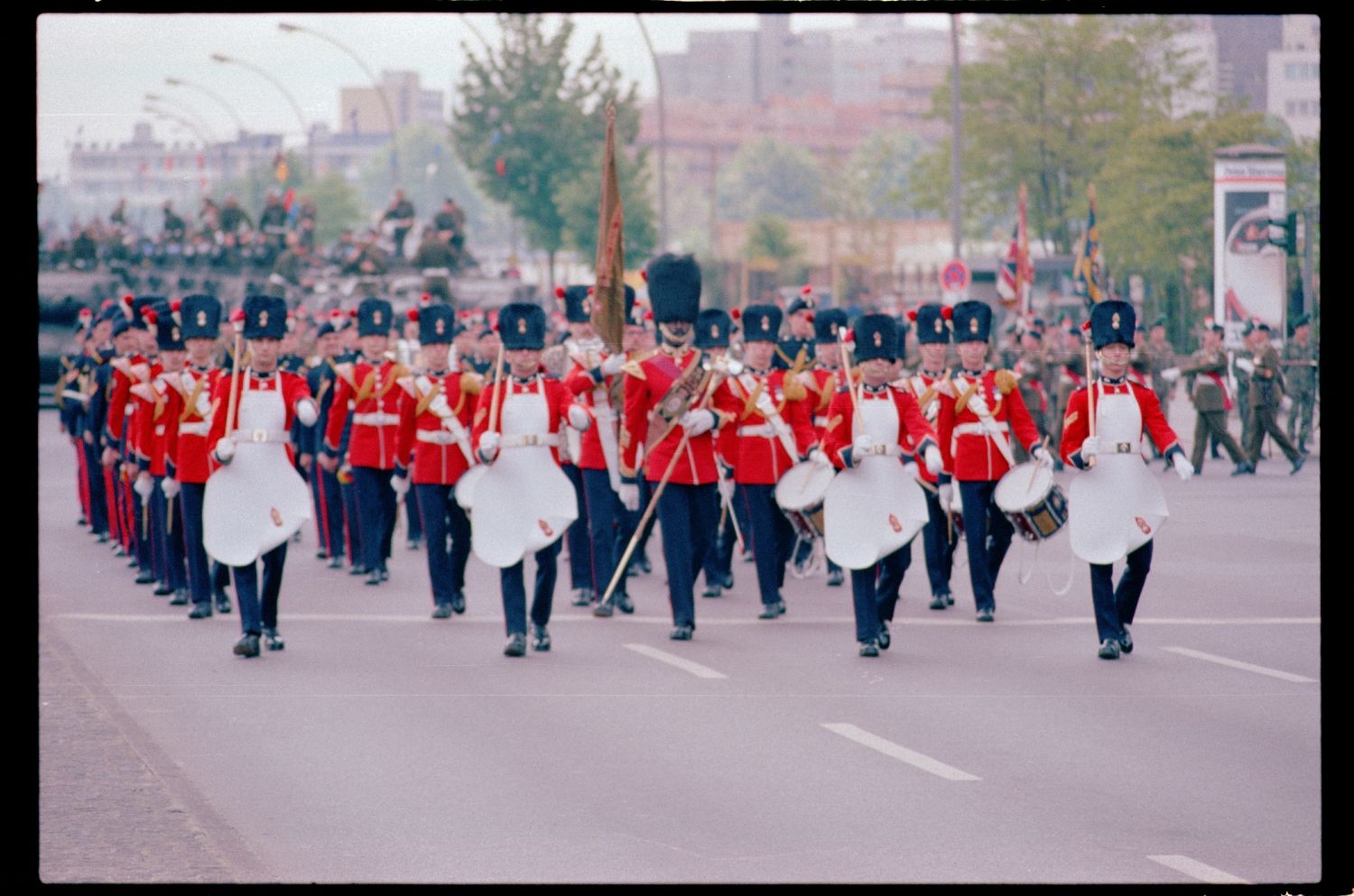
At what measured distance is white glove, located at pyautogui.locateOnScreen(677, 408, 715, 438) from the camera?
13328 millimetres

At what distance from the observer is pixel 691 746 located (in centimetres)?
980

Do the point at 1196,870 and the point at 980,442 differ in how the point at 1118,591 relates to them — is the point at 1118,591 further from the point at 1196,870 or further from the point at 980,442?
the point at 1196,870

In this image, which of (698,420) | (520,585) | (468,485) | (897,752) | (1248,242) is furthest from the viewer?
(1248,242)

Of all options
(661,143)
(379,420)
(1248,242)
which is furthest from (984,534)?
(661,143)

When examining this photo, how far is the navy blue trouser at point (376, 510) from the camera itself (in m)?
16.4

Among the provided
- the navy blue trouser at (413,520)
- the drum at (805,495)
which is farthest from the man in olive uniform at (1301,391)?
the drum at (805,495)

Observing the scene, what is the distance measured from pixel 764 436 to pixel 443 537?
2247 millimetres

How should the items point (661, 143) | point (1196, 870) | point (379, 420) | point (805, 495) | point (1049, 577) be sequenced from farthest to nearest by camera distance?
point (661, 143)
point (1049, 577)
point (379, 420)
point (805, 495)
point (1196, 870)

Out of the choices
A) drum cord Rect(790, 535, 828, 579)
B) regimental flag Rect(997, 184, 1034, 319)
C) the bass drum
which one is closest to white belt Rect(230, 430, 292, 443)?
the bass drum

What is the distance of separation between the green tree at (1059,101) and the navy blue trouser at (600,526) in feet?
121

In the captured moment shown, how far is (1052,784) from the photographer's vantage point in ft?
29.2

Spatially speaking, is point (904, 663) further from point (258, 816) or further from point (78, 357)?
point (78, 357)

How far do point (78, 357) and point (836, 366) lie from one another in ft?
30.9
